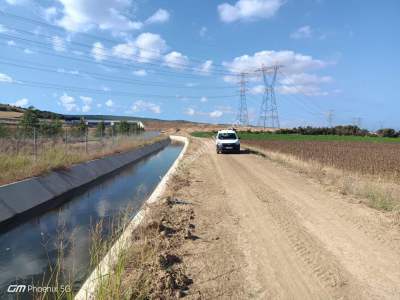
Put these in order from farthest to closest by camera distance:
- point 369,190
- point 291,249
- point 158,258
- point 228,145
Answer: point 228,145
point 369,190
point 291,249
point 158,258

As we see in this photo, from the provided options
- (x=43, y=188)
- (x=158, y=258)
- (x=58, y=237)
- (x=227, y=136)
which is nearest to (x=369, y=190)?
(x=158, y=258)

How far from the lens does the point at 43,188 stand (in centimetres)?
1669

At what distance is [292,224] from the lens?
33.3ft

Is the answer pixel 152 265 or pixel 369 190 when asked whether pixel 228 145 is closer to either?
pixel 369 190

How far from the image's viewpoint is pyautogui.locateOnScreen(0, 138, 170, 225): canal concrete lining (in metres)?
13.5

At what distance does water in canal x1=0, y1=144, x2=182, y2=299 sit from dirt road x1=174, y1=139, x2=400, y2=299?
7.67 feet

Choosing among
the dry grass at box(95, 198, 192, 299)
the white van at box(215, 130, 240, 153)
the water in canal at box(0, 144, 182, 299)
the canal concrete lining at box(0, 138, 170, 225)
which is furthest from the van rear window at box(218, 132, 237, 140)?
the dry grass at box(95, 198, 192, 299)

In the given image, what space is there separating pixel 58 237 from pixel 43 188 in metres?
8.49

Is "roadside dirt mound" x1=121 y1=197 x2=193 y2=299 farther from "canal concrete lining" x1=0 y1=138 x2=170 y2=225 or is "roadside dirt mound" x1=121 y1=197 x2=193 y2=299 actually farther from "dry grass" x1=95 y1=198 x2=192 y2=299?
"canal concrete lining" x1=0 y1=138 x2=170 y2=225

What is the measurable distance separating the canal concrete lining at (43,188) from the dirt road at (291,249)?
5.61 meters

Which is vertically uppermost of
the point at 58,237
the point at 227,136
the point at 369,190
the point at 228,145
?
the point at 227,136

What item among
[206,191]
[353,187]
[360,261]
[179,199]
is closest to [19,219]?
[179,199]

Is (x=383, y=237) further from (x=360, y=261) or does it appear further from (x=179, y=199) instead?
(x=179, y=199)

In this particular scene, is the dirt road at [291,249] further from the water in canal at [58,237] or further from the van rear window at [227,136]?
the van rear window at [227,136]
